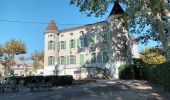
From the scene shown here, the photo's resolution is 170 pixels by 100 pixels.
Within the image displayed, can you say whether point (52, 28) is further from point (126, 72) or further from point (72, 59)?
point (126, 72)

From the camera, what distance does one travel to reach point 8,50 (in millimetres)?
55375

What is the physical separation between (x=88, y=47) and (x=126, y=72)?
1183cm

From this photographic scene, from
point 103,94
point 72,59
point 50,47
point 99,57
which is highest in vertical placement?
point 50,47

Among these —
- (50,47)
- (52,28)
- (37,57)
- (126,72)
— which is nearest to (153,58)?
(126,72)

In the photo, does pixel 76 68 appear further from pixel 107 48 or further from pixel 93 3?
pixel 93 3

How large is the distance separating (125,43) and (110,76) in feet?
18.6

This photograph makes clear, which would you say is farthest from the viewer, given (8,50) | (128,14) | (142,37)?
(8,50)

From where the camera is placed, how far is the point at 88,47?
43562 mm

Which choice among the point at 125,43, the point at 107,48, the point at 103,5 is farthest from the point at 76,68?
the point at 103,5

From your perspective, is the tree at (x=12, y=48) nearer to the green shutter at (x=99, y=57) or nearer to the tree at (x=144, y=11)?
the green shutter at (x=99, y=57)

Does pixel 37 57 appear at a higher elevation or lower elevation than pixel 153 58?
higher

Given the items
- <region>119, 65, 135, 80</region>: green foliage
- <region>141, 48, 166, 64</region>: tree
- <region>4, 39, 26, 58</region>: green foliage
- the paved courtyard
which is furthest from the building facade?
the paved courtyard

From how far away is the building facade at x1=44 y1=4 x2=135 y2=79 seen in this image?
38750 millimetres

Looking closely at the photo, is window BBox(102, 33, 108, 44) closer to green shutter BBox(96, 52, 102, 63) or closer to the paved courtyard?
green shutter BBox(96, 52, 102, 63)
